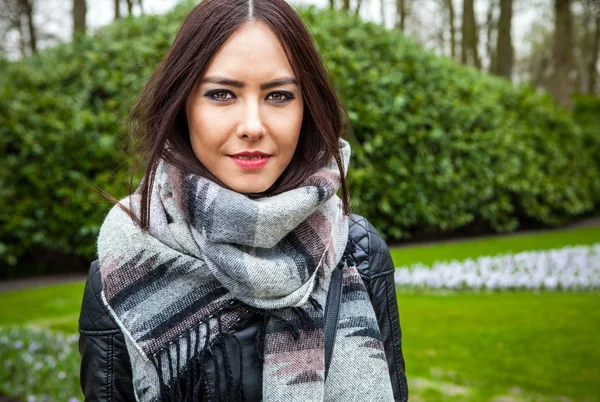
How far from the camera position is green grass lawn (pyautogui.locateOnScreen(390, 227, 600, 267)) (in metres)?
7.66

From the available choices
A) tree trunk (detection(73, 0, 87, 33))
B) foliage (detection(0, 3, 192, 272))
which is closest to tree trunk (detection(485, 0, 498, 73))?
tree trunk (detection(73, 0, 87, 33))

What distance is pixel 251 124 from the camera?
1.53m

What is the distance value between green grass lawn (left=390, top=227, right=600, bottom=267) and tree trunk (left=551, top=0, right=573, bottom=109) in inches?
187

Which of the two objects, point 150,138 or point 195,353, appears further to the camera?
point 150,138

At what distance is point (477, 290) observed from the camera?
612cm

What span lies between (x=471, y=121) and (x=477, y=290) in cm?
375

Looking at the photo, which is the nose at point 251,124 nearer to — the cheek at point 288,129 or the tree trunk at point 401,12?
the cheek at point 288,129

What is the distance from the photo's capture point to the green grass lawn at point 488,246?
7.66 metres

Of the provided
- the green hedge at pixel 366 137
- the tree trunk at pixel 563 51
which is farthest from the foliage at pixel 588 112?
the green hedge at pixel 366 137

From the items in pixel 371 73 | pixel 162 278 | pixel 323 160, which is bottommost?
pixel 162 278

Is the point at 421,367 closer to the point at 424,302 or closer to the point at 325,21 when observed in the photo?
the point at 424,302

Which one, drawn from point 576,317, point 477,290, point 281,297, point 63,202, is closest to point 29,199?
point 63,202

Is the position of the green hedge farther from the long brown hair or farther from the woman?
the woman

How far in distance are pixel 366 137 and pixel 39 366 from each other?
215 inches
